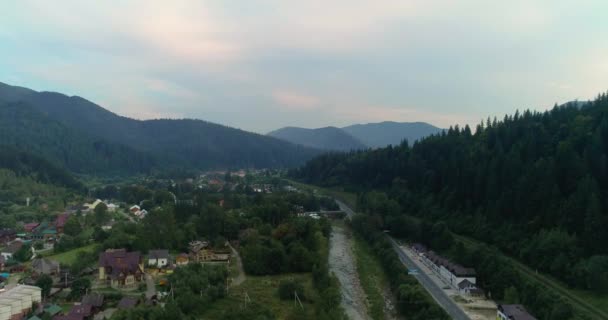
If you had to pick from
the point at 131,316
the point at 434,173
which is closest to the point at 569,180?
the point at 434,173

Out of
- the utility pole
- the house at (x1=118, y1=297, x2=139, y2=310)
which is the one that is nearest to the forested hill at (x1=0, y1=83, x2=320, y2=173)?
the house at (x1=118, y1=297, x2=139, y2=310)

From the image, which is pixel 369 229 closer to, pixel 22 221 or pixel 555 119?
pixel 555 119

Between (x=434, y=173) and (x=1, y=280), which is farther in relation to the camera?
(x=434, y=173)

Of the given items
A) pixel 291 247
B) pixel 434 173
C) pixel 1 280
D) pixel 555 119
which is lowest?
pixel 1 280

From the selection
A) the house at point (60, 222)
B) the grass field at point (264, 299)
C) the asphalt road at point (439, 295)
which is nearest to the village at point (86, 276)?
the house at point (60, 222)

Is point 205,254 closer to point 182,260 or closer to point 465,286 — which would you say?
point 182,260

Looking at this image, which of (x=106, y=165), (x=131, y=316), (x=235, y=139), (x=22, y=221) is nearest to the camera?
(x=131, y=316)

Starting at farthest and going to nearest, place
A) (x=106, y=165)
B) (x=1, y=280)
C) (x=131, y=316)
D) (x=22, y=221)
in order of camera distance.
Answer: (x=106, y=165)
(x=22, y=221)
(x=1, y=280)
(x=131, y=316)
